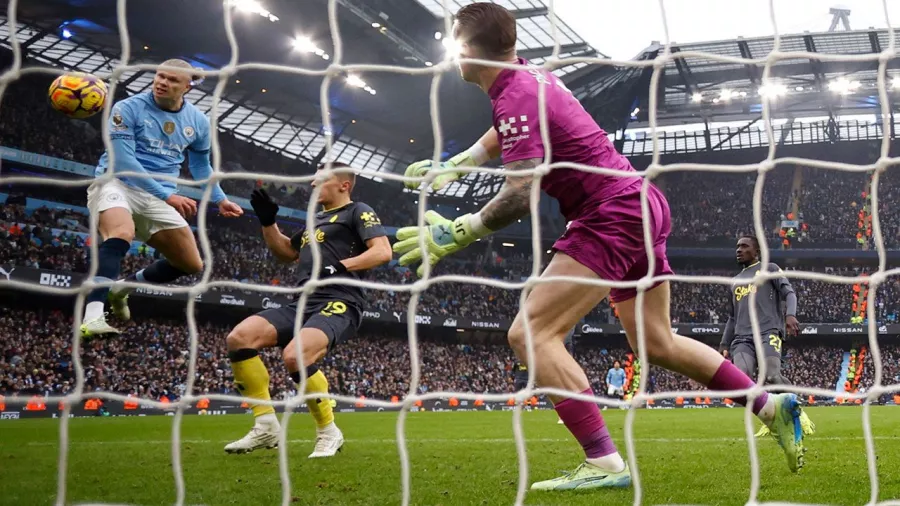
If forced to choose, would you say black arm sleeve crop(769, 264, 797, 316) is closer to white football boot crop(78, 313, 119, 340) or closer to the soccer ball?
white football boot crop(78, 313, 119, 340)

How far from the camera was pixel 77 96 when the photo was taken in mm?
4312

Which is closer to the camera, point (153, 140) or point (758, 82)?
point (153, 140)

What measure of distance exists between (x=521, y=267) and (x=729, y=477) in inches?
1306

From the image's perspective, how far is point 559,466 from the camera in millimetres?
4465

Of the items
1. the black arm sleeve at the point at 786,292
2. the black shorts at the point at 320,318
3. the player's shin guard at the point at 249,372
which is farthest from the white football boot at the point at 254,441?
the black arm sleeve at the point at 786,292

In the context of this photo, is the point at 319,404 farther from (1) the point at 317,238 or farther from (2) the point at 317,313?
(1) the point at 317,238

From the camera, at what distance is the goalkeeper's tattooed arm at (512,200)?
285 cm

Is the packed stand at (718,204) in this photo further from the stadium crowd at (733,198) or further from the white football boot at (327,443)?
the white football boot at (327,443)

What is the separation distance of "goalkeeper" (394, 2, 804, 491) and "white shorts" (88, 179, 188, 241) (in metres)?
2.10

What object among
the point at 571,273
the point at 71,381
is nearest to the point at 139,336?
the point at 71,381

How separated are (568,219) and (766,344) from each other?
13.5 ft

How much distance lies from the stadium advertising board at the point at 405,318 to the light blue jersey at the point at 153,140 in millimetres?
15782

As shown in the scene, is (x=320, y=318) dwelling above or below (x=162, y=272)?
below

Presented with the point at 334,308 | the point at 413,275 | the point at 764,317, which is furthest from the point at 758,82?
the point at 334,308
